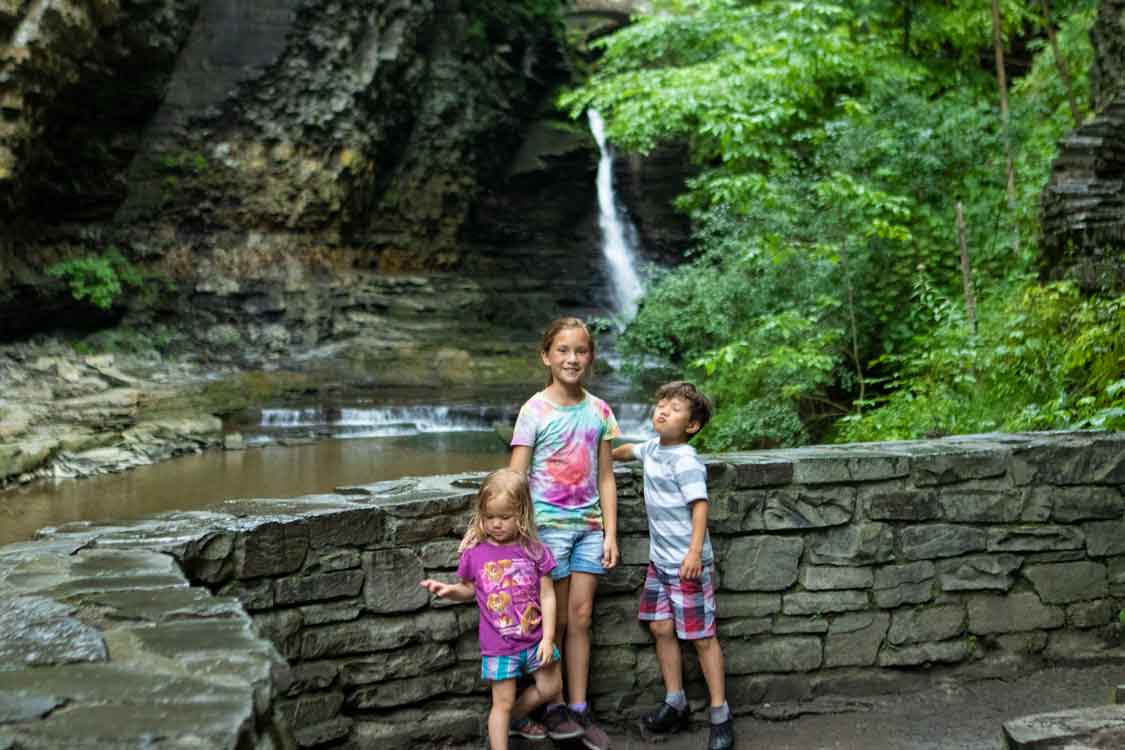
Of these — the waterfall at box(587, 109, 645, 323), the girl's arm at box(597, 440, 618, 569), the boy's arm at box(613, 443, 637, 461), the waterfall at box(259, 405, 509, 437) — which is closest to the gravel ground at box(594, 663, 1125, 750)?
the girl's arm at box(597, 440, 618, 569)

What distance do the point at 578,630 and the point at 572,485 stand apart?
1.91 feet

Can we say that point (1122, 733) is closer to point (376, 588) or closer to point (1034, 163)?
point (376, 588)

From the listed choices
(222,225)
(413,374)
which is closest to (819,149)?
(413,374)

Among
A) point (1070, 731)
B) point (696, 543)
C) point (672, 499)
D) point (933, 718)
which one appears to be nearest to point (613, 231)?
point (933, 718)

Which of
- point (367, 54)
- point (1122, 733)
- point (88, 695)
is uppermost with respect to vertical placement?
point (367, 54)

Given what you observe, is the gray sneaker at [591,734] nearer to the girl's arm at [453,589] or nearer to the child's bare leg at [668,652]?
the child's bare leg at [668,652]

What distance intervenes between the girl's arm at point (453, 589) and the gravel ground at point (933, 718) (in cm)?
105

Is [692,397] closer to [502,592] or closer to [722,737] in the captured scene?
[502,592]

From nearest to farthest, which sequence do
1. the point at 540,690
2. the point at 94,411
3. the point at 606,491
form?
the point at 540,690, the point at 606,491, the point at 94,411

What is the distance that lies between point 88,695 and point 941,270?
963 centimetres

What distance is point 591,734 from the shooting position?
12.6ft

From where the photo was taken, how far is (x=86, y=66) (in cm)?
1516

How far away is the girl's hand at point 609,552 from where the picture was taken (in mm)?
3808

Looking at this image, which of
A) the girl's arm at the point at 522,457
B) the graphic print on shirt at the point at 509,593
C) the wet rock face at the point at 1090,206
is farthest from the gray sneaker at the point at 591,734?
the wet rock face at the point at 1090,206
